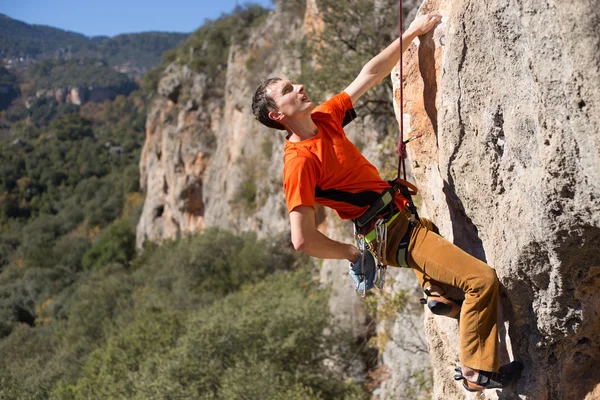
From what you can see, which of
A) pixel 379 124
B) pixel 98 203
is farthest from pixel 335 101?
pixel 98 203

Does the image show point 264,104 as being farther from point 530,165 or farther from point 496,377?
point 496,377

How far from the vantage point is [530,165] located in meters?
2.64

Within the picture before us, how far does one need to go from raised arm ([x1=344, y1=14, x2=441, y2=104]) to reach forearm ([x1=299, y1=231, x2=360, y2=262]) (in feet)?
3.66

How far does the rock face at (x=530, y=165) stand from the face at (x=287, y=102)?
0.78 m

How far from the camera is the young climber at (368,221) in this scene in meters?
2.94

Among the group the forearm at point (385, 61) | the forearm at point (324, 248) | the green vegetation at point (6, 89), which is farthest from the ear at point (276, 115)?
the green vegetation at point (6, 89)

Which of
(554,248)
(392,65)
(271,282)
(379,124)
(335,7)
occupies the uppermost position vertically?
(335,7)

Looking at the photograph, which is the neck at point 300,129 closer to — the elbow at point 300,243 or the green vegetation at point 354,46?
the elbow at point 300,243

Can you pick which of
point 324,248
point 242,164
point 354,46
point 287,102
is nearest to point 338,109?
point 287,102

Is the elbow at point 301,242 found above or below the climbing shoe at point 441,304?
above

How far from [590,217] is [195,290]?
18.5 meters

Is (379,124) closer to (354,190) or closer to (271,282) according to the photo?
(271,282)

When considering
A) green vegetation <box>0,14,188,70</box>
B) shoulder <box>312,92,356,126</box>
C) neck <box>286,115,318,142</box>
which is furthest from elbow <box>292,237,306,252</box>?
green vegetation <box>0,14,188,70</box>

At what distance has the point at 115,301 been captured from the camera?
2295 cm
